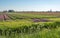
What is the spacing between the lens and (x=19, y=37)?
1066 cm

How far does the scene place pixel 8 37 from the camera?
37.3ft

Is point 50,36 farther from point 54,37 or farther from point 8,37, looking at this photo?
point 8,37

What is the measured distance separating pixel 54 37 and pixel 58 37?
0.82ft

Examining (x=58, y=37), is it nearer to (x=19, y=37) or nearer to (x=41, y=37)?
(x=41, y=37)

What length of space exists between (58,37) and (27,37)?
197cm

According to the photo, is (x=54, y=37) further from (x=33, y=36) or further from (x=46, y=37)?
(x=33, y=36)

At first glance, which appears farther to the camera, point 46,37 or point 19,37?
point 46,37

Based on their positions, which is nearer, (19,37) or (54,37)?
(19,37)

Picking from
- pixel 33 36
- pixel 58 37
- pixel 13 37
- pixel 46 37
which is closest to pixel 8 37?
pixel 13 37

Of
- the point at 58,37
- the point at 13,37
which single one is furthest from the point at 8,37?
the point at 58,37

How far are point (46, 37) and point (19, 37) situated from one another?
70.7 inches

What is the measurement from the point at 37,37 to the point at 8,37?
181cm

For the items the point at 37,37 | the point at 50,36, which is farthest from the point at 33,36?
the point at 50,36

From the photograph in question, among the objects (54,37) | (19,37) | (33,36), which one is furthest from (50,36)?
(19,37)
